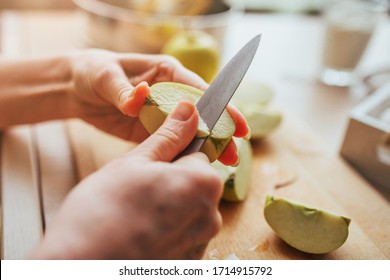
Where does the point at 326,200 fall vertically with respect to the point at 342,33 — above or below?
below

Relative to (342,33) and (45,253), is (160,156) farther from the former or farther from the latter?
(342,33)

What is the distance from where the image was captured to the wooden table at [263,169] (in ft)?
2.03

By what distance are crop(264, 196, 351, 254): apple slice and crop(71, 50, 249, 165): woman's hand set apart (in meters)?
0.11

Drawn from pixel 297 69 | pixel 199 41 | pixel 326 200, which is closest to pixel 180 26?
pixel 199 41

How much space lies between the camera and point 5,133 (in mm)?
825

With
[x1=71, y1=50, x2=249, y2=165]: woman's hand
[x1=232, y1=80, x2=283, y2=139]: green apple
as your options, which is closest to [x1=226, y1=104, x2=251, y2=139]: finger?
[x1=71, y1=50, x2=249, y2=165]: woman's hand

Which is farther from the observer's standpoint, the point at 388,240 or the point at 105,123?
the point at 105,123

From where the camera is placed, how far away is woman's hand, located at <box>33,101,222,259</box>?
15.8 inches

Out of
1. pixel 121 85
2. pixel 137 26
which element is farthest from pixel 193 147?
pixel 137 26

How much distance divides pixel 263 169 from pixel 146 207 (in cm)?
38

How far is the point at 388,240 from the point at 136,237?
1.22 feet

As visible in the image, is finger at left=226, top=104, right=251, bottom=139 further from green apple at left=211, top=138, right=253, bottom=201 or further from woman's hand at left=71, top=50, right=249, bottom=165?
green apple at left=211, top=138, right=253, bottom=201

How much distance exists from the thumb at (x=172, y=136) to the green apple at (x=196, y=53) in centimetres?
47
